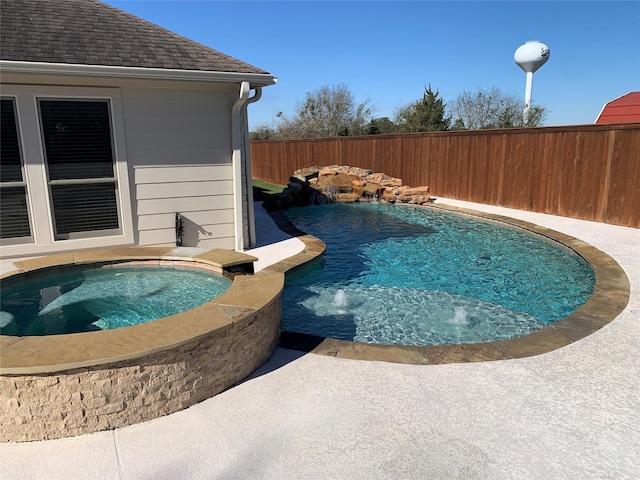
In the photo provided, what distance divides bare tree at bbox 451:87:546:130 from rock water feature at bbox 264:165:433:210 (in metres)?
17.9

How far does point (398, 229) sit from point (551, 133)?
460 cm

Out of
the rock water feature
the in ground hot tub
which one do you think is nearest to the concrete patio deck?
the in ground hot tub

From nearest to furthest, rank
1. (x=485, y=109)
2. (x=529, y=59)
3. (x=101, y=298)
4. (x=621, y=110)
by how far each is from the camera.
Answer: (x=101, y=298) → (x=621, y=110) → (x=529, y=59) → (x=485, y=109)

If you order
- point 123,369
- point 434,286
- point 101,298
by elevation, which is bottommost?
point 434,286

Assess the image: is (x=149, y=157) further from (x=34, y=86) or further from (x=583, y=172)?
(x=583, y=172)

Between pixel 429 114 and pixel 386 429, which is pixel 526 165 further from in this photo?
pixel 429 114

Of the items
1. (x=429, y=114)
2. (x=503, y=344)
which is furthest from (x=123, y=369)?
(x=429, y=114)

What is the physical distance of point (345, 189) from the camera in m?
15.4

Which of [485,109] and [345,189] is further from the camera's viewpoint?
[485,109]

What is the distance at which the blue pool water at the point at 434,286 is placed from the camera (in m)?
4.83

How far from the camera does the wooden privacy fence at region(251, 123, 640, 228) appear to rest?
9039 mm

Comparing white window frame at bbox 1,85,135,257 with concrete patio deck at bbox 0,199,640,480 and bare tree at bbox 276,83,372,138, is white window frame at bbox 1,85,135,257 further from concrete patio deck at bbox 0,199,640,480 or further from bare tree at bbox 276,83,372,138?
bare tree at bbox 276,83,372,138

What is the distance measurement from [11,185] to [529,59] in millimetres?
30920

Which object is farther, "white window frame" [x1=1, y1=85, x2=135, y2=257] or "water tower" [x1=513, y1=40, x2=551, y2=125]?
"water tower" [x1=513, y1=40, x2=551, y2=125]
